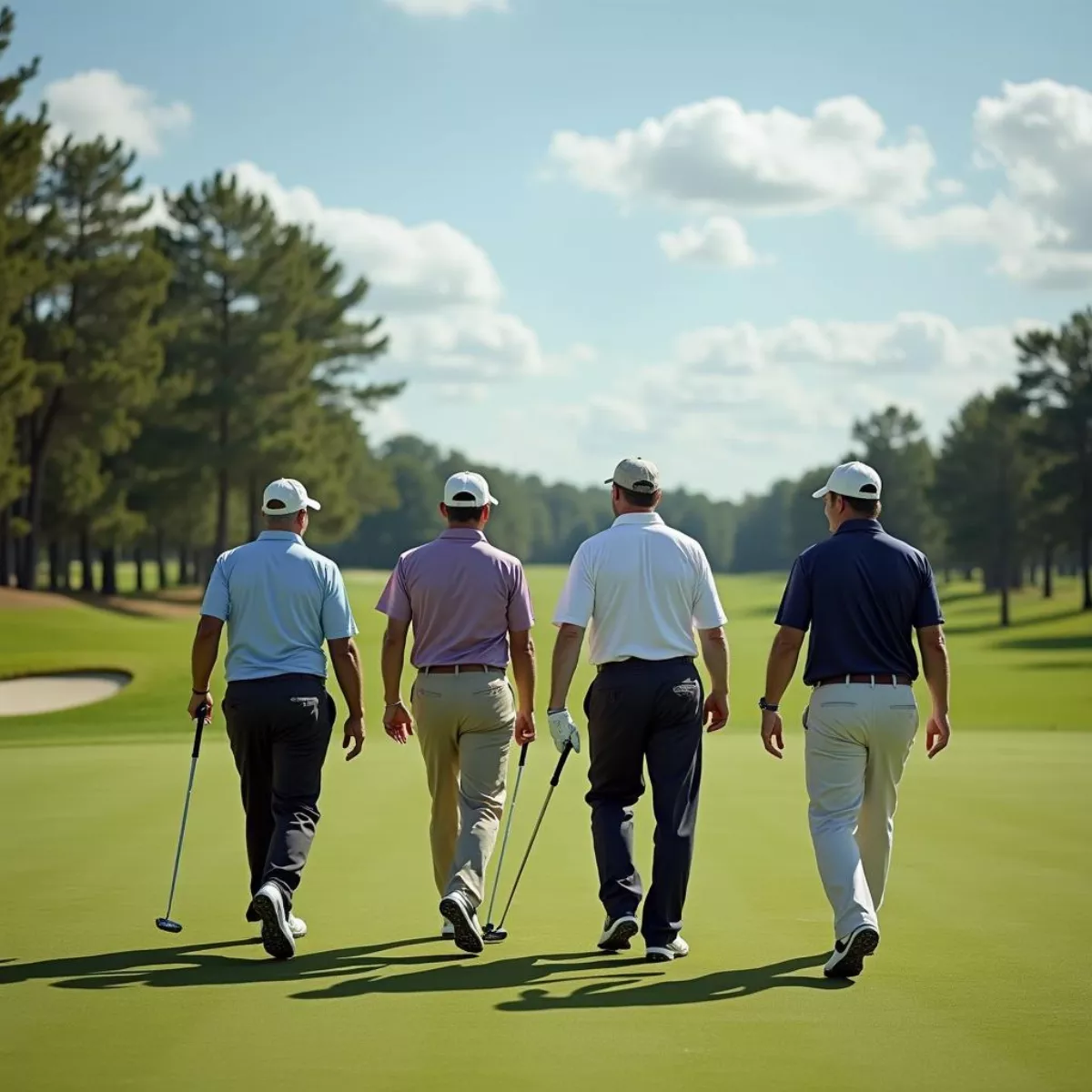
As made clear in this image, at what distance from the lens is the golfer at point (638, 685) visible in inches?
317

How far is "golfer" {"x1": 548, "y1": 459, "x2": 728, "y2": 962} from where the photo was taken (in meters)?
8.05

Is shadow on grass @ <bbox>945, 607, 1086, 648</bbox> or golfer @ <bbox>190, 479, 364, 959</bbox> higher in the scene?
golfer @ <bbox>190, 479, 364, 959</bbox>

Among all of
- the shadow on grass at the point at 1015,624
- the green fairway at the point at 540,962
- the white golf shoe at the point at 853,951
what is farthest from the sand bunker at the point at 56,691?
the shadow on grass at the point at 1015,624

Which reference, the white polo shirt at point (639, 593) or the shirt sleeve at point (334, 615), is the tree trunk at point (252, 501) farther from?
the white polo shirt at point (639, 593)

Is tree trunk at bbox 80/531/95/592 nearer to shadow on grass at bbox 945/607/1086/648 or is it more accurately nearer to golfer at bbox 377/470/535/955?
shadow on grass at bbox 945/607/1086/648

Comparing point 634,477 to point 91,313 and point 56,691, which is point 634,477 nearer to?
point 56,691

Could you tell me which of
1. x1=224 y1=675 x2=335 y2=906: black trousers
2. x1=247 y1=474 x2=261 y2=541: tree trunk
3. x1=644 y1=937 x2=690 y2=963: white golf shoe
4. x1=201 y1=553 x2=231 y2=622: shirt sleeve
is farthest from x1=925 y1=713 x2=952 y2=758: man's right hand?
x1=247 y1=474 x2=261 y2=541: tree trunk

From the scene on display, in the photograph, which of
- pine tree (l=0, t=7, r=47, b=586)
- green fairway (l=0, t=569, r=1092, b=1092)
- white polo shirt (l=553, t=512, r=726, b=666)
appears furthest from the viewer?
pine tree (l=0, t=7, r=47, b=586)

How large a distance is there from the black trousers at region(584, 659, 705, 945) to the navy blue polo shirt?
0.62 m

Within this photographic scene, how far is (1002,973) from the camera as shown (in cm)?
731

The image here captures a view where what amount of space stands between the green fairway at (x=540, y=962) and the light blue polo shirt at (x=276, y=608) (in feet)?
4.46

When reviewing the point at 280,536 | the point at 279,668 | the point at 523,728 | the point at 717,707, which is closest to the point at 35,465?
the point at 280,536

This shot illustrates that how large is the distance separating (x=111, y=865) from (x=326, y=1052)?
5115 mm

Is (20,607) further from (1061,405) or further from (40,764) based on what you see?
(1061,405)
